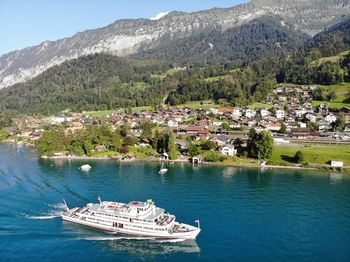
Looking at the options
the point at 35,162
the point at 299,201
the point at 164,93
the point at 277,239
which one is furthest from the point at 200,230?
the point at 164,93

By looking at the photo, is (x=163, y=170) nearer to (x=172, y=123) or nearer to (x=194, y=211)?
(x=194, y=211)

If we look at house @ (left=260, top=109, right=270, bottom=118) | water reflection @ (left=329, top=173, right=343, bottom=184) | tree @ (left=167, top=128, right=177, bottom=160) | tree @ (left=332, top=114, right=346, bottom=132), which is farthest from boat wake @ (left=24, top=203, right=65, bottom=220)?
house @ (left=260, top=109, right=270, bottom=118)

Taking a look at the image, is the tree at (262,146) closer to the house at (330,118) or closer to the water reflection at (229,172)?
the water reflection at (229,172)

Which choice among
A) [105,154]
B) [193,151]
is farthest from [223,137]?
[105,154]

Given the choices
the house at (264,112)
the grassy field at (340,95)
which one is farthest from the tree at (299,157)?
the grassy field at (340,95)

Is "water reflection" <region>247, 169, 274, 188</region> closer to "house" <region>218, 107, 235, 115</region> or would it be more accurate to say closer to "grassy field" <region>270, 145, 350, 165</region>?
"grassy field" <region>270, 145, 350, 165</region>

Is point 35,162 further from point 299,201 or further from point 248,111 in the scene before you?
point 248,111
